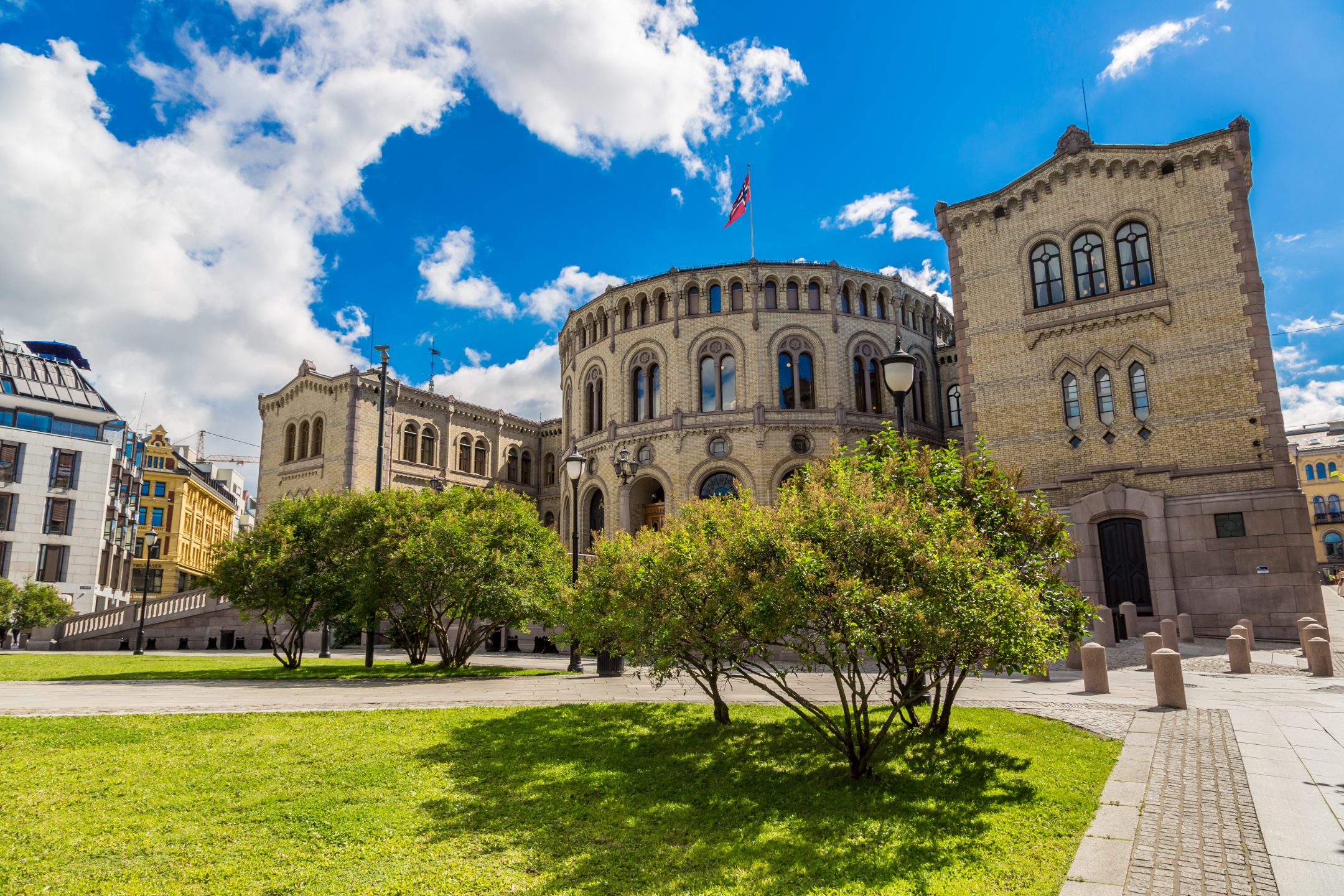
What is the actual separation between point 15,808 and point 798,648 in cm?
721

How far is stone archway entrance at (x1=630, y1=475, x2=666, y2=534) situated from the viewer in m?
41.5

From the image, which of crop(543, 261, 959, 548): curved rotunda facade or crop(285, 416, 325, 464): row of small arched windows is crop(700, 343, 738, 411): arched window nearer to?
crop(543, 261, 959, 548): curved rotunda facade

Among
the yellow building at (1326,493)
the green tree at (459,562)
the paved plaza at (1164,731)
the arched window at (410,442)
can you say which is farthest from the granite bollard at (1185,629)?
the yellow building at (1326,493)

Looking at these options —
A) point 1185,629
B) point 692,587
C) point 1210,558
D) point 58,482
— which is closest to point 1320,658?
point 1185,629

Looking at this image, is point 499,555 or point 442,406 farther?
point 442,406

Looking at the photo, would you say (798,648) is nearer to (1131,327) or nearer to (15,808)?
(15,808)

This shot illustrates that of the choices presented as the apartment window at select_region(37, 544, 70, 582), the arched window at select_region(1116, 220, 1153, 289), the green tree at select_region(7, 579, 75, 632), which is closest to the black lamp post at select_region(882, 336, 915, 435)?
the arched window at select_region(1116, 220, 1153, 289)

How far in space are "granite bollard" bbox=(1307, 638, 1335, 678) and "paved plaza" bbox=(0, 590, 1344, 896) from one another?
26 cm

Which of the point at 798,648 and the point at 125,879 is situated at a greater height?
the point at 798,648

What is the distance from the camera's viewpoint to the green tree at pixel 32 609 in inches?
1393

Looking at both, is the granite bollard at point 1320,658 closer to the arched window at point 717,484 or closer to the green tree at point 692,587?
the green tree at point 692,587

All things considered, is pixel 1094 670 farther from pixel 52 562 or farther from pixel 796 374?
pixel 52 562

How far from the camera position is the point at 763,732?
1075cm

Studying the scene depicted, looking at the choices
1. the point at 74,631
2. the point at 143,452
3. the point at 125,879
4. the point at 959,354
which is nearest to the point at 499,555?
the point at 125,879
